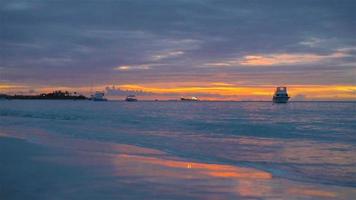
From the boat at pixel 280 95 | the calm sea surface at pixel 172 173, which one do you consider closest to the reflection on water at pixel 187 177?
the calm sea surface at pixel 172 173

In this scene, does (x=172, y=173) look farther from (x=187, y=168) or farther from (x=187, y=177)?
(x=187, y=168)

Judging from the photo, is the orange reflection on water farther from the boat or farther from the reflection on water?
the boat

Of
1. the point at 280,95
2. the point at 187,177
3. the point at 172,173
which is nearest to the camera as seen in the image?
the point at 187,177

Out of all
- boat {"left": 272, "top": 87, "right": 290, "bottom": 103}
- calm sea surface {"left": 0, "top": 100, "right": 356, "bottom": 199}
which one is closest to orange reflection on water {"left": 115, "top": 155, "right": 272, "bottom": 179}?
calm sea surface {"left": 0, "top": 100, "right": 356, "bottom": 199}

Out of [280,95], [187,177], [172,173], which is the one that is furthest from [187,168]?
[280,95]

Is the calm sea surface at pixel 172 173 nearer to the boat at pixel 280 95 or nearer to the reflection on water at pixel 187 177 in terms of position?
the reflection on water at pixel 187 177

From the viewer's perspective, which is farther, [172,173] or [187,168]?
[187,168]

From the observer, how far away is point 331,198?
9.10 m

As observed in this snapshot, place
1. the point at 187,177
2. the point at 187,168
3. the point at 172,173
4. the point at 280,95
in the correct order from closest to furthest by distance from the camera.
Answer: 1. the point at 187,177
2. the point at 172,173
3. the point at 187,168
4. the point at 280,95

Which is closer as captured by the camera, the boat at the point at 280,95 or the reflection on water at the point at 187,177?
the reflection on water at the point at 187,177

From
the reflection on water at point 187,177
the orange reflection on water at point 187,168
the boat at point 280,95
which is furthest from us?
the boat at point 280,95

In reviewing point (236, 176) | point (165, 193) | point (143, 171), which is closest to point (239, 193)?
Answer: point (165, 193)

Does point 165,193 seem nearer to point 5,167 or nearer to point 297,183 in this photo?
point 297,183

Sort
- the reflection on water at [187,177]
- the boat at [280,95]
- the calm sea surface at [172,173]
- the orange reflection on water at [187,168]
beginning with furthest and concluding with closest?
the boat at [280,95] < the orange reflection on water at [187,168] < the reflection on water at [187,177] < the calm sea surface at [172,173]
